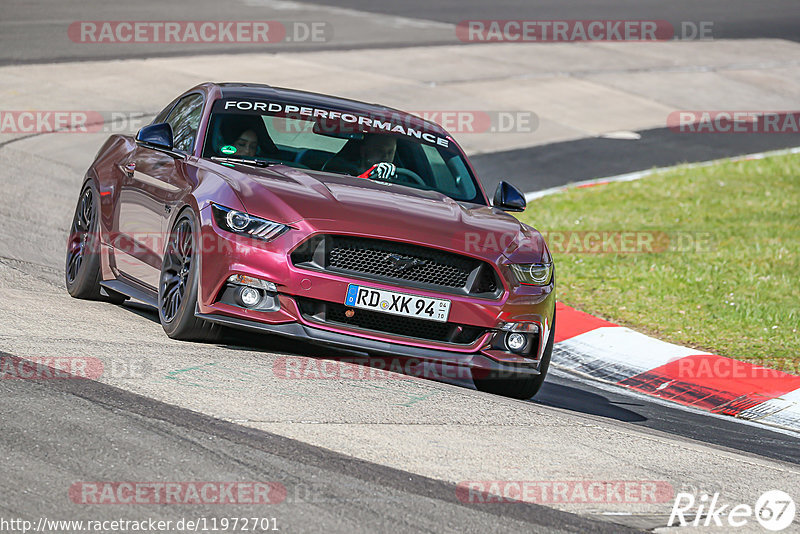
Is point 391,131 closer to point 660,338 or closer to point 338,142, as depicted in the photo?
point 338,142

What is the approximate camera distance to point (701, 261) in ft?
40.3

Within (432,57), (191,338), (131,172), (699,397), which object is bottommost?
(699,397)

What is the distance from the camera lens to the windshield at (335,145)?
7.93m

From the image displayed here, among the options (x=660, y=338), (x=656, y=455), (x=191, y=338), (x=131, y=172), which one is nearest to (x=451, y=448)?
(x=656, y=455)

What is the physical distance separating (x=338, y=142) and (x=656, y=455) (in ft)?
10.4

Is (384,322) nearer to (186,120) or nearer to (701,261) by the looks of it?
(186,120)

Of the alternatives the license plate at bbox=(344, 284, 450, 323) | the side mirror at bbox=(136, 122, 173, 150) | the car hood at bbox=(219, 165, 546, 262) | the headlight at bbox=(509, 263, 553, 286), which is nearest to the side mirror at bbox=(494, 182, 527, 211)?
the car hood at bbox=(219, 165, 546, 262)

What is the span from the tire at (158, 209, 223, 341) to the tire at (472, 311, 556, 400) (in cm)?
168

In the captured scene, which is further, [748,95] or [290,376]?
[748,95]

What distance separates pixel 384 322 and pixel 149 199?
190cm

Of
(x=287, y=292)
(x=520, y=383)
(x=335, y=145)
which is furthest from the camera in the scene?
(x=335, y=145)

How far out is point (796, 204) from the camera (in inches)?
595

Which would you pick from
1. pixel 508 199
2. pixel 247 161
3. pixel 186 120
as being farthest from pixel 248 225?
pixel 508 199

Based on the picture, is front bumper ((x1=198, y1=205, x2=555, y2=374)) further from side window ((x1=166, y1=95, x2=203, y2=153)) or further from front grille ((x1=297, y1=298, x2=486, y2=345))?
side window ((x1=166, y1=95, x2=203, y2=153))
